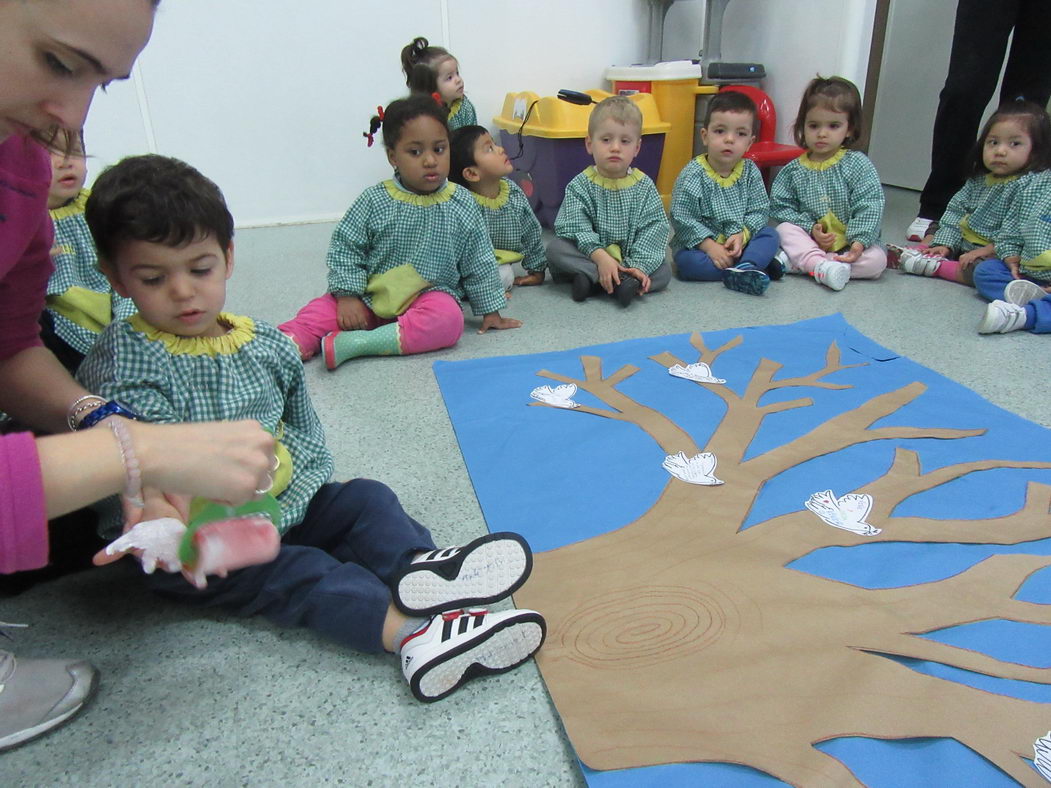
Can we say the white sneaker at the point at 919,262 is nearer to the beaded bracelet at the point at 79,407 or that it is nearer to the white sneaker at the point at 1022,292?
the white sneaker at the point at 1022,292

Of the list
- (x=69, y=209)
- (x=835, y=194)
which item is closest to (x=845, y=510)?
(x=69, y=209)

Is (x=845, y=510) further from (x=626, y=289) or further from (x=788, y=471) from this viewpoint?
(x=626, y=289)

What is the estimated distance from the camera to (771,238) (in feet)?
6.43

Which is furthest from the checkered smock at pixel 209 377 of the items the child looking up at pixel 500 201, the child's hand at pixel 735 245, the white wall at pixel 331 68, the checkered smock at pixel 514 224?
the white wall at pixel 331 68

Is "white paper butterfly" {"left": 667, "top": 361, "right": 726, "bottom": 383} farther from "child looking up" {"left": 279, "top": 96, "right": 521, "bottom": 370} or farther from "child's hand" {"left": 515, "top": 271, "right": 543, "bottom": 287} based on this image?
"child's hand" {"left": 515, "top": 271, "right": 543, "bottom": 287}

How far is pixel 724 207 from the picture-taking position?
6.52 feet

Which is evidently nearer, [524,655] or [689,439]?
[524,655]

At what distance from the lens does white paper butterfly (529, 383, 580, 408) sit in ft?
3.95

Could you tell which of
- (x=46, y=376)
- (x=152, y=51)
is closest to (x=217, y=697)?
(x=46, y=376)

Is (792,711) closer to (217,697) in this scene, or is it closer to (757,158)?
(217,697)

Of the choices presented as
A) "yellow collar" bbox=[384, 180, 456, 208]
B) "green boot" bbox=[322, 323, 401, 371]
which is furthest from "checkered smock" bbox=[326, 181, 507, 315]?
"green boot" bbox=[322, 323, 401, 371]

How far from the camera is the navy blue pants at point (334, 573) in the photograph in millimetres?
717

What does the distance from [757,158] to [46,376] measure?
6.80 feet

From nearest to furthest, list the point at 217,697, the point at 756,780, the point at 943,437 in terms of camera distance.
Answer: the point at 756,780, the point at 217,697, the point at 943,437
